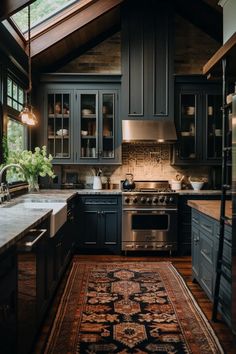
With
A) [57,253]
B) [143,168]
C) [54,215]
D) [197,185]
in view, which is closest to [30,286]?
[54,215]

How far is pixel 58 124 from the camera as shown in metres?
5.99

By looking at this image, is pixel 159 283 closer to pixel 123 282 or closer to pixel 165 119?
pixel 123 282

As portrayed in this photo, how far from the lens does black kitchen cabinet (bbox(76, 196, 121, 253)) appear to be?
5.62 meters

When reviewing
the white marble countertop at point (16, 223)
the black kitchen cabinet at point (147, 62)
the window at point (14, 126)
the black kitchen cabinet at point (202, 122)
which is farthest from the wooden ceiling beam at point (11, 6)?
the black kitchen cabinet at point (202, 122)

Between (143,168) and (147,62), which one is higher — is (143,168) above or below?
below

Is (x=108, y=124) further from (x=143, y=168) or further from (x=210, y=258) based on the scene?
(x=210, y=258)

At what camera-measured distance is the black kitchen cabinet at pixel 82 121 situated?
233 inches

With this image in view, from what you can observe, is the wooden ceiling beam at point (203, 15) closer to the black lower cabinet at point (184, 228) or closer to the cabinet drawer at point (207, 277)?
the black lower cabinet at point (184, 228)

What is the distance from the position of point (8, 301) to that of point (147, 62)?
4.67 m

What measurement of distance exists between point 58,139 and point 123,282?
261 centimetres

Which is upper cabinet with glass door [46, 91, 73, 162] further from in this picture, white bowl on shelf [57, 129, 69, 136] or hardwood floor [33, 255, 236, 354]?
hardwood floor [33, 255, 236, 354]

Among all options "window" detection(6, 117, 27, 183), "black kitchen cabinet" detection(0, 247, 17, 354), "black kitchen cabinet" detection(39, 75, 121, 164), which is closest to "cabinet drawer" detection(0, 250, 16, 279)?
"black kitchen cabinet" detection(0, 247, 17, 354)

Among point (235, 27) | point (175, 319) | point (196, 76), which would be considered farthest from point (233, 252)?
point (196, 76)

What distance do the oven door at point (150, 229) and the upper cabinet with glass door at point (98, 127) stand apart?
92cm
